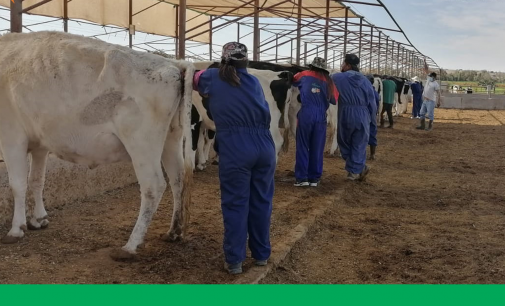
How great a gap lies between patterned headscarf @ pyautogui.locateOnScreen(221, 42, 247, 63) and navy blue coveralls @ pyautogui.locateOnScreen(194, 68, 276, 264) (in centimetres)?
11

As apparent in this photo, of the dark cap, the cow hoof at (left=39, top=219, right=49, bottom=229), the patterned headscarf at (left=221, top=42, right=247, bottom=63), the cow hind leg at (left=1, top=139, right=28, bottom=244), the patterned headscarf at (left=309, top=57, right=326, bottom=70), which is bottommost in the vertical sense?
the cow hoof at (left=39, top=219, right=49, bottom=229)

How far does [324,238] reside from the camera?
19.2 ft

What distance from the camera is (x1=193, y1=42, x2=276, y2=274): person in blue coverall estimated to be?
14.6 feet

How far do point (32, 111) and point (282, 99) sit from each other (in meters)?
4.39

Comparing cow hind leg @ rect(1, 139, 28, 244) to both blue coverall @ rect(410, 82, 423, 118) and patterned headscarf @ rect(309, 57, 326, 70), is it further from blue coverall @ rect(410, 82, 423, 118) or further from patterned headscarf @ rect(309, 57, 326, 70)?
blue coverall @ rect(410, 82, 423, 118)

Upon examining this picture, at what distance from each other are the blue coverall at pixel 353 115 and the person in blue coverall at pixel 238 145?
4.49 metres

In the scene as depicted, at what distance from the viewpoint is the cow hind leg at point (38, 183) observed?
5.67 m

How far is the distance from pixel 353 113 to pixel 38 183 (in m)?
4.93

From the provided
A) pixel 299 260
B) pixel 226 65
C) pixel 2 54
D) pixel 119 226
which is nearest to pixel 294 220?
pixel 299 260

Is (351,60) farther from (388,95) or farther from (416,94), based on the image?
(416,94)

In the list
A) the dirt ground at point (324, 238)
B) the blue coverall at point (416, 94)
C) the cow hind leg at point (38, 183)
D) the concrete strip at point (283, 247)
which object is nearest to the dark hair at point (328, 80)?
the dirt ground at point (324, 238)

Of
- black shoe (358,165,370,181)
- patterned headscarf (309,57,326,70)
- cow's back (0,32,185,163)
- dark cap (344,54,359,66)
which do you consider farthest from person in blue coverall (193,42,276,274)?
black shoe (358,165,370,181)

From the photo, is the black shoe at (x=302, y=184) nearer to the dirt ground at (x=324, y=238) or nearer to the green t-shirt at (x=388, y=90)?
the dirt ground at (x=324, y=238)

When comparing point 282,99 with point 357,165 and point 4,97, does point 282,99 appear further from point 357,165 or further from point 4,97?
point 4,97
